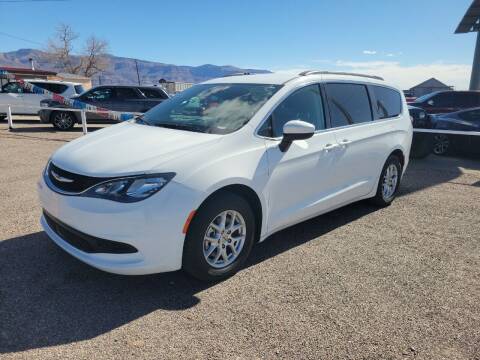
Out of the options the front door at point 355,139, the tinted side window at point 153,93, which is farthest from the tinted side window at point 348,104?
the tinted side window at point 153,93

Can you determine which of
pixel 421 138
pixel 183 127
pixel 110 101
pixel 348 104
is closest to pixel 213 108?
pixel 183 127

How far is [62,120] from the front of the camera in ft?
45.2

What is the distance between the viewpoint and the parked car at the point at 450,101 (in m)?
12.3

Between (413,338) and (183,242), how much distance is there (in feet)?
5.72

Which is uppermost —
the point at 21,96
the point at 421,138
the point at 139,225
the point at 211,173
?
the point at 21,96

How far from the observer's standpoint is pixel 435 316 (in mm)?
2910

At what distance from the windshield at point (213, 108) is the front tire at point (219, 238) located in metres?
0.69

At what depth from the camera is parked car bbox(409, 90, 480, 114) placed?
1227 centimetres

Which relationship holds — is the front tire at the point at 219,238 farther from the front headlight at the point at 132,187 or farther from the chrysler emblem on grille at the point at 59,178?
the chrysler emblem on grille at the point at 59,178

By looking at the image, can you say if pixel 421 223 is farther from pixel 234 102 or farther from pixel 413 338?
pixel 234 102

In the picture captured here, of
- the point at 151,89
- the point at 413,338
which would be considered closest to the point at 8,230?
the point at 413,338

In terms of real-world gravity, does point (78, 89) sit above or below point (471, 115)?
above

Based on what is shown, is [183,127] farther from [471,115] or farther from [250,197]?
[471,115]

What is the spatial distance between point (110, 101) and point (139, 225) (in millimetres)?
12690
